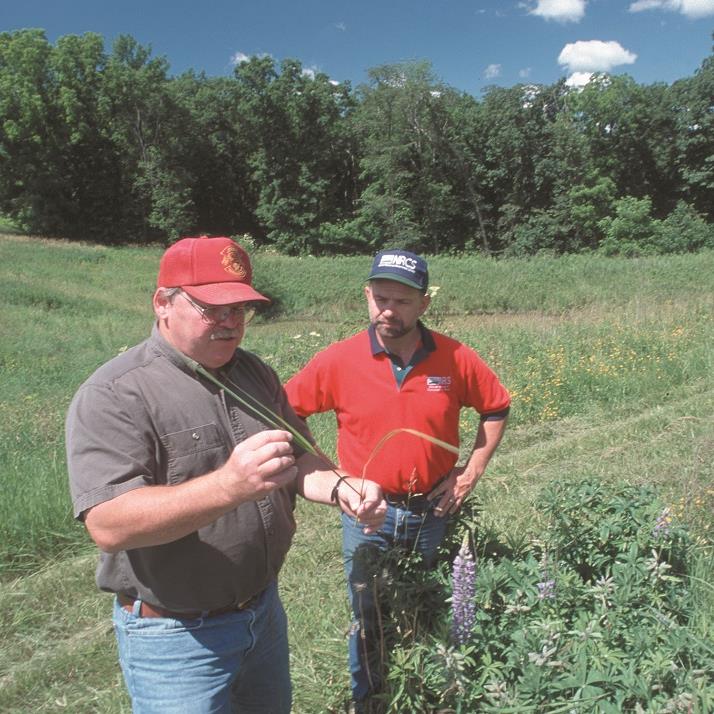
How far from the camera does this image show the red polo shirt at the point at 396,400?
9.08 feet

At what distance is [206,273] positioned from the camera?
6.01 feet

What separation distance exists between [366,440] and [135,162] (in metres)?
55.3

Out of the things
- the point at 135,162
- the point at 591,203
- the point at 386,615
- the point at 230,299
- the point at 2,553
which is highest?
the point at 135,162

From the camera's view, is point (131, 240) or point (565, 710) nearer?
point (565, 710)

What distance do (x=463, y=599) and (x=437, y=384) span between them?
113 cm

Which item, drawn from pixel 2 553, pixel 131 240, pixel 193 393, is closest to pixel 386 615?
pixel 193 393

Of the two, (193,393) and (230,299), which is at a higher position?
(230,299)

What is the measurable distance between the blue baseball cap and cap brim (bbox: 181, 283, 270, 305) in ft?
3.65

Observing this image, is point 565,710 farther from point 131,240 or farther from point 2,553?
point 131,240

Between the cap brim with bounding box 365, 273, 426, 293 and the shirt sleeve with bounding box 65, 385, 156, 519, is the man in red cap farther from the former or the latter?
the cap brim with bounding box 365, 273, 426, 293

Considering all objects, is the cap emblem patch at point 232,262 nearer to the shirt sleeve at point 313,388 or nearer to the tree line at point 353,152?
the shirt sleeve at point 313,388

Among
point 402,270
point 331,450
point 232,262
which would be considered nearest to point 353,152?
point 331,450

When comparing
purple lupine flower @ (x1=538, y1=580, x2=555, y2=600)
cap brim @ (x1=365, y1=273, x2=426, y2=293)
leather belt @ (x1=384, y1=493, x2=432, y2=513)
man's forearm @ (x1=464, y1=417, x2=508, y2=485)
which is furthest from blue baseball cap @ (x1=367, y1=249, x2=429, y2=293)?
purple lupine flower @ (x1=538, y1=580, x2=555, y2=600)

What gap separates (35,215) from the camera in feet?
155
